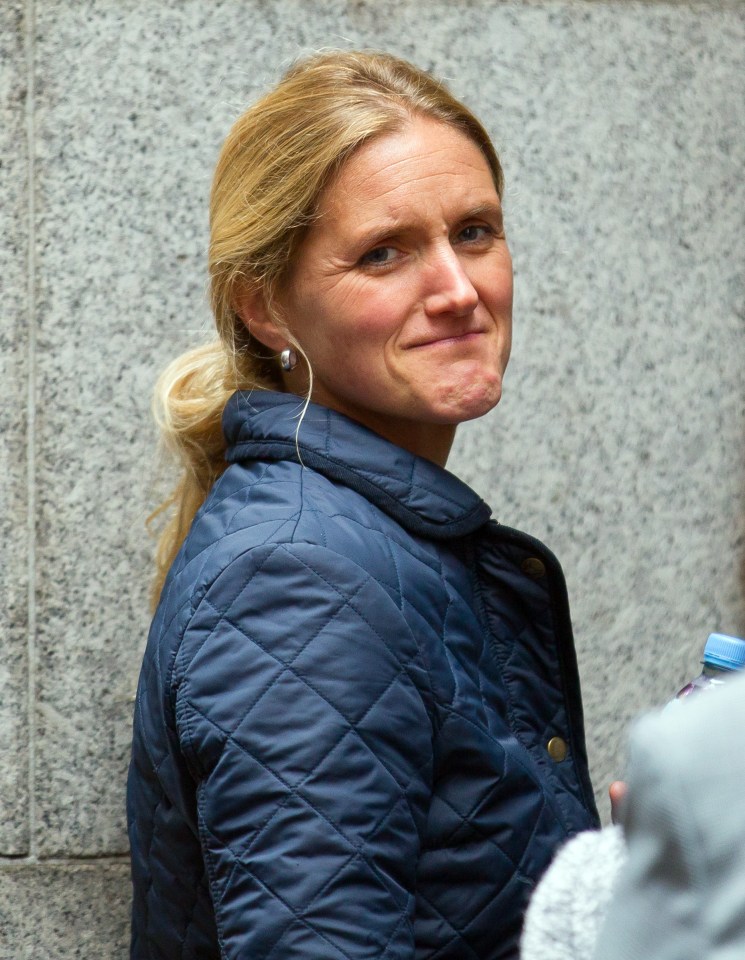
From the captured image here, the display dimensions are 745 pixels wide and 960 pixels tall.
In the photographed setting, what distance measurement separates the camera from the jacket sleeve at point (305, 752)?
1.65m

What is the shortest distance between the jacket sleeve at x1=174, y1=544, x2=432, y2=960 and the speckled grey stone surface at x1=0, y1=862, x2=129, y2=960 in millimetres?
1255

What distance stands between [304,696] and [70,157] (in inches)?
63.8

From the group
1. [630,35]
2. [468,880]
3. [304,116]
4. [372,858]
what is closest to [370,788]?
[372,858]

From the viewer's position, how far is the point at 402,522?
2.07m

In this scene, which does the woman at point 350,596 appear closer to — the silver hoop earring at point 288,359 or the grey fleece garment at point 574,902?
the silver hoop earring at point 288,359

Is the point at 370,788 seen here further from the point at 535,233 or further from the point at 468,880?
the point at 535,233

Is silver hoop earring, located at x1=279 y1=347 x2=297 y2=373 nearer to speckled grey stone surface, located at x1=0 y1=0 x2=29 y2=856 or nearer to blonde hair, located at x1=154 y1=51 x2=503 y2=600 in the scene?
blonde hair, located at x1=154 y1=51 x2=503 y2=600

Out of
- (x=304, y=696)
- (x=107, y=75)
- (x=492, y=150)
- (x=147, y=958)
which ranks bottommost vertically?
(x=147, y=958)

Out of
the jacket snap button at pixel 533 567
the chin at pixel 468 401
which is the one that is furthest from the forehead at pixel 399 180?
the jacket snap button at pixel 533 567

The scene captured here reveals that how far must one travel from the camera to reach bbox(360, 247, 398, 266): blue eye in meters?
2.15

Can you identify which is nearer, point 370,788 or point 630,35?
point 370,788

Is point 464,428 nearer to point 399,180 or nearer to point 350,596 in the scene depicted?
point 399,180

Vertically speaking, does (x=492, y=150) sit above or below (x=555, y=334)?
above

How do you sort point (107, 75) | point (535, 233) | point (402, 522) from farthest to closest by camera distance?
point (535, 233)
point (107, 75)
point (402, 522)
